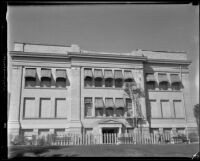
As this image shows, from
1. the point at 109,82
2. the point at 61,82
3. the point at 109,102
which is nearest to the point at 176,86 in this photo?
the point at 109,82

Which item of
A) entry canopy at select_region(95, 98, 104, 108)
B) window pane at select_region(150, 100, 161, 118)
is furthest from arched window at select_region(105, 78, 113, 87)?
window pane at select_region(150, 100, 161, 118)

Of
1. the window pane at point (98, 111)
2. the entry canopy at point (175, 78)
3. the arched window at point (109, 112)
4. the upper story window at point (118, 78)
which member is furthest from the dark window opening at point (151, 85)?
the window pane at point (98, 111)

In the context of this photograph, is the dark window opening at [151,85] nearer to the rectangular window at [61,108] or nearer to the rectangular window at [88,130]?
the rectangular window at [88,130]

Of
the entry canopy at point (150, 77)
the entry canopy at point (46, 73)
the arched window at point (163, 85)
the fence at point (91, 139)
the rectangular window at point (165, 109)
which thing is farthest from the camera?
the arched window at point (163, 85)

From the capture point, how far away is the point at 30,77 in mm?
20844

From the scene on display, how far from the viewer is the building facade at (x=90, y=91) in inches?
811

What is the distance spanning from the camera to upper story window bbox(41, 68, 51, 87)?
69.5ft

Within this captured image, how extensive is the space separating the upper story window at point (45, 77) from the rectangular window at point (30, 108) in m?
1.98

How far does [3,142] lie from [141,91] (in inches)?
836

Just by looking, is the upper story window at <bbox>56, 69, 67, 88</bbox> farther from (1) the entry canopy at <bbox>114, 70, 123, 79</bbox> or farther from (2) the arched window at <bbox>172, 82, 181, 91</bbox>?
(2) the arched window at <bbox>172, 82, 181, 91</bbox>

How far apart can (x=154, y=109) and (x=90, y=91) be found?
7548 mm

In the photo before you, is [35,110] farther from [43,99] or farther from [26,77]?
[26,77]
